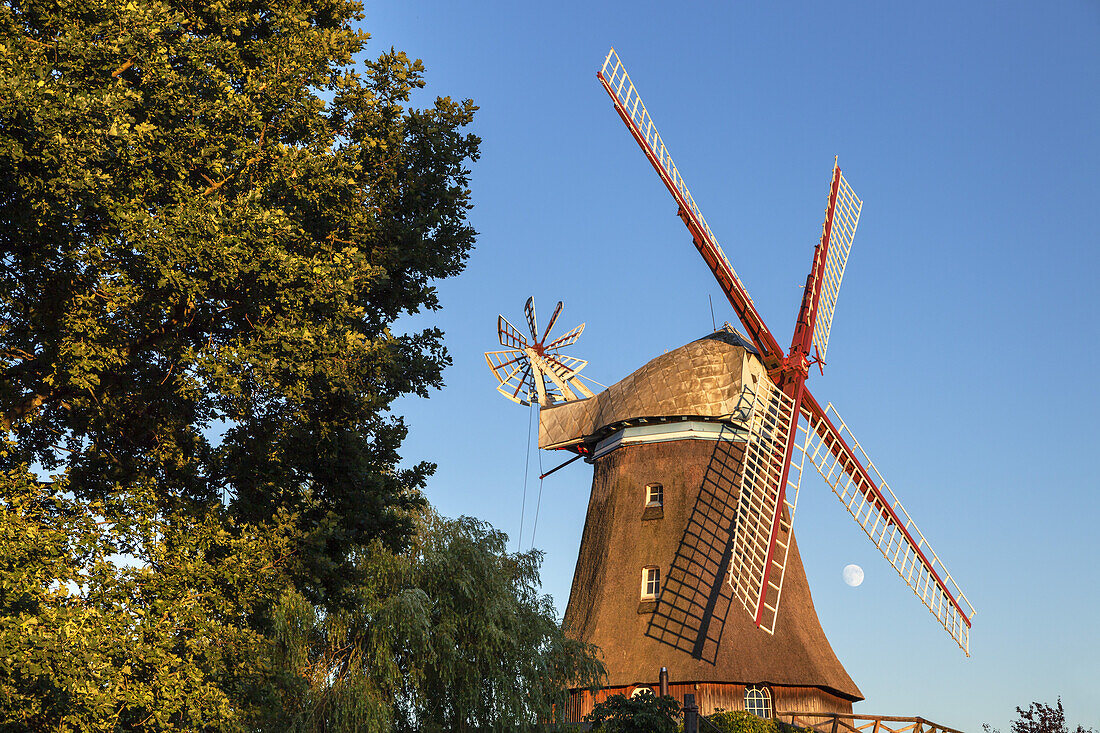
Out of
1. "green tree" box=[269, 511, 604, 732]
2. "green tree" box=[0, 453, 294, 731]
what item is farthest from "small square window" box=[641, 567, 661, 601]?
"green tree" box=[0, 453, 294, 731]

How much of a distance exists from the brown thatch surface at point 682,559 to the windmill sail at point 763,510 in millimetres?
388

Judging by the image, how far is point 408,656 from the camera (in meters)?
18.2

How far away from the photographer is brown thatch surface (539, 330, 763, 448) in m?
26.6

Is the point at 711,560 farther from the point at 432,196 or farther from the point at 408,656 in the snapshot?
the point at 432,196

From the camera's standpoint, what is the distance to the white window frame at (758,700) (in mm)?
23766

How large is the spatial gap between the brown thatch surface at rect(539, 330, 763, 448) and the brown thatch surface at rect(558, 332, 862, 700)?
0.10 feet

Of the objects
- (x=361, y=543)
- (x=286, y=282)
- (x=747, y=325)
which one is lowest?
(x=361, y=543)

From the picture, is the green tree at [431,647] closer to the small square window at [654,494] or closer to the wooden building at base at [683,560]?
the wooden building at base at [683,560]

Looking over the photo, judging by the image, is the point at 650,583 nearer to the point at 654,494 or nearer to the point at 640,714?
the point at 654,494

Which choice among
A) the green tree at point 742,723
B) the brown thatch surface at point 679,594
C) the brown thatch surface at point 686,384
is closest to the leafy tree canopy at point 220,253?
the green tree at point 742,723

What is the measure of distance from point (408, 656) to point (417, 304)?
732 centimetres

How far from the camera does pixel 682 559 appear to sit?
84.8ft

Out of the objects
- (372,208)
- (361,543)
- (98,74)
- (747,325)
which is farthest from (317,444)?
(747,325)

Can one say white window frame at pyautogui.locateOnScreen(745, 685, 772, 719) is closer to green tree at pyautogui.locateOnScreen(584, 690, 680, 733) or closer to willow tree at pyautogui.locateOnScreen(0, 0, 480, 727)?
green tree at pyautogui.locateOnScreen(584, 690, 680, 733)
